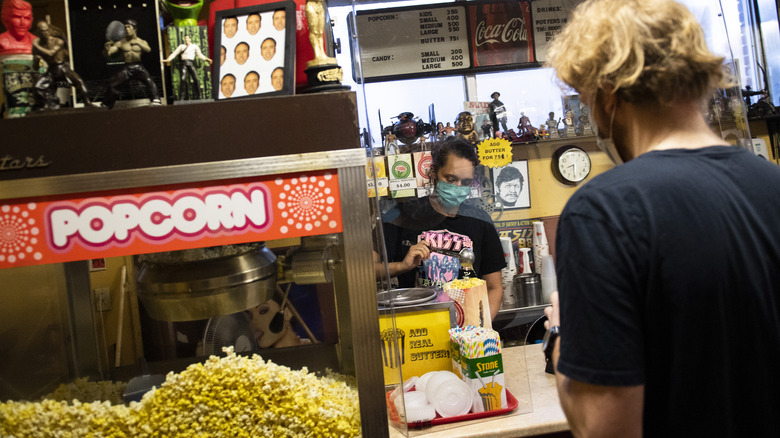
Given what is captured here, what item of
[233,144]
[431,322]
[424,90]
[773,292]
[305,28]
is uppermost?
[424,90]

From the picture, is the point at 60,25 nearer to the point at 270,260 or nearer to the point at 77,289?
the point at 77,289

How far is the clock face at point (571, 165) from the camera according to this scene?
338 centimetres

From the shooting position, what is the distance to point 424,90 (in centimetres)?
339

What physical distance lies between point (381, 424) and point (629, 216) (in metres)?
0.80

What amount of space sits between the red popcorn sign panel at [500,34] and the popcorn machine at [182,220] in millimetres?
2362

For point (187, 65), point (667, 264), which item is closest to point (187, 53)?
point (187, 65)

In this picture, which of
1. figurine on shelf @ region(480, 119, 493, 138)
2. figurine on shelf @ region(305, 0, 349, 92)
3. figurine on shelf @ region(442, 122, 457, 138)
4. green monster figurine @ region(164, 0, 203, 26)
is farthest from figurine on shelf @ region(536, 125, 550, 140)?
green monster figurine @ region(164, 0, 203, 26)

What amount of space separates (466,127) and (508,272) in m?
0.83

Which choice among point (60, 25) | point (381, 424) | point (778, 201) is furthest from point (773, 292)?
point (60, 25)

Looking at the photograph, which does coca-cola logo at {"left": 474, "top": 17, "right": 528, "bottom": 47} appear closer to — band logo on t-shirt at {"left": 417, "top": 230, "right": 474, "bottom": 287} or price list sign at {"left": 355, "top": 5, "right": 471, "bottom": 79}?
price list sign at {"left": 355, "top": 5, "right": 471, "bottom": 79}

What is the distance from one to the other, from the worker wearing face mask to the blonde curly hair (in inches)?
73.4

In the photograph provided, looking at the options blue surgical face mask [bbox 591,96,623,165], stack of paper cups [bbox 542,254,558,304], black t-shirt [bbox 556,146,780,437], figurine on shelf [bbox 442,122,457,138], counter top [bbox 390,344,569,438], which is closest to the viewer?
black t-shirt [bbox 556,146,780,437]

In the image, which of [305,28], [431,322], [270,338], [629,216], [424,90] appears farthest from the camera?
[424,90]

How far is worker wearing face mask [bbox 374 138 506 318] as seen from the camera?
2805mm
